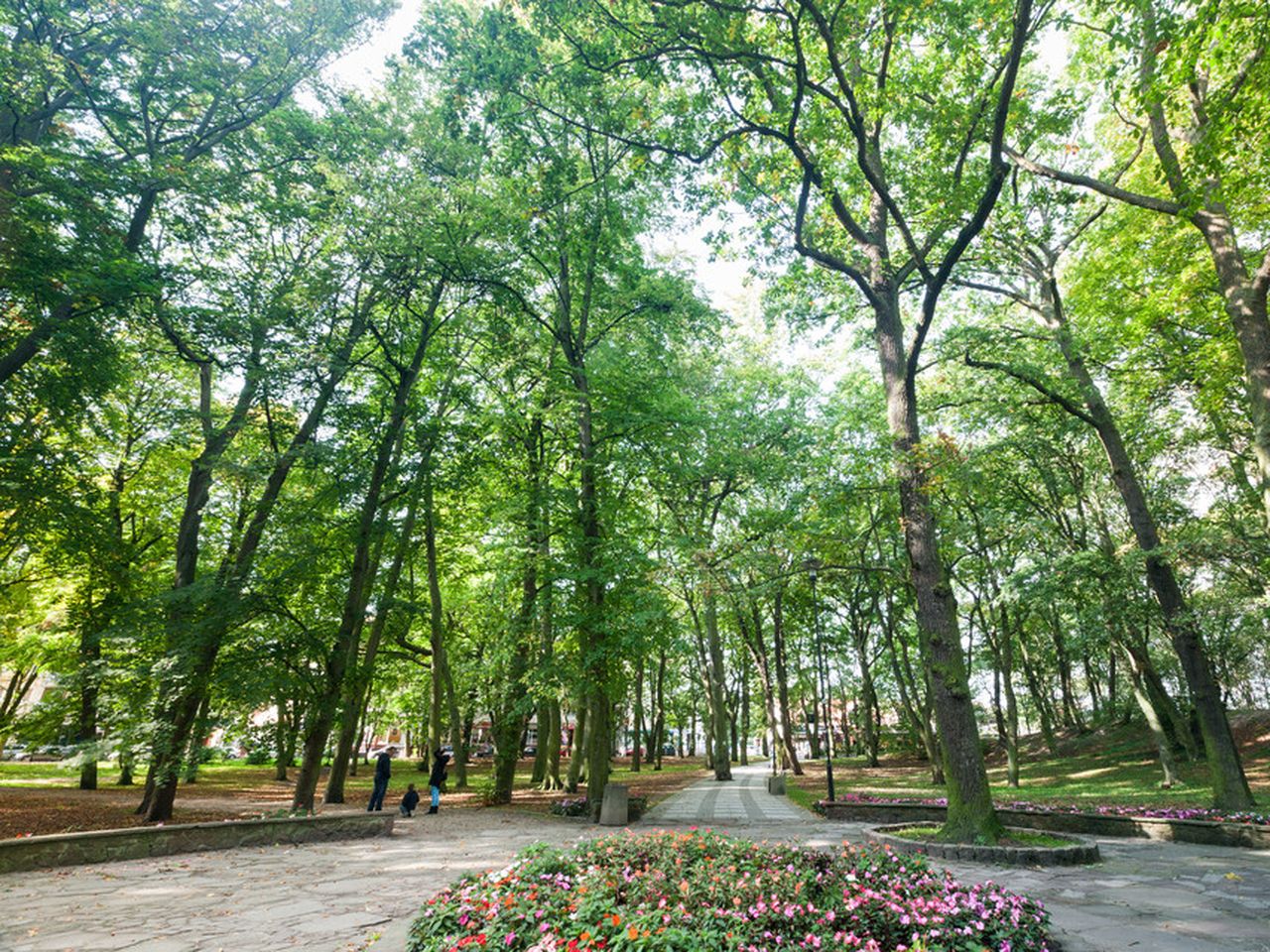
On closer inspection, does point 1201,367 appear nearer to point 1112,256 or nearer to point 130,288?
point 1112,256

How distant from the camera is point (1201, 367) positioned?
13.0 m

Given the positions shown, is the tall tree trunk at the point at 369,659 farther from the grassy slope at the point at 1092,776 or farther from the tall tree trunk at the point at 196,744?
the grassy slope at the point at 1092,776

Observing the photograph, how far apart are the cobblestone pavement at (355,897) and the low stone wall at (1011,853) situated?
0.18 m

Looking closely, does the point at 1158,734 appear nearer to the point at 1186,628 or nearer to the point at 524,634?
the point at 1186,628

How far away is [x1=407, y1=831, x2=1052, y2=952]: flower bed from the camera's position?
11.9ft

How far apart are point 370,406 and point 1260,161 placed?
717 inches

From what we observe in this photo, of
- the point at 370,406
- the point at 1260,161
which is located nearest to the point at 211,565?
the point at 370,406

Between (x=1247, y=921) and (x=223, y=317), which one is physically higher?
(x=223, y=317)

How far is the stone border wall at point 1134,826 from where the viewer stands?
8.30m

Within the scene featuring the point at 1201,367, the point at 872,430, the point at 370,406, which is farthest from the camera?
the point at 872,430

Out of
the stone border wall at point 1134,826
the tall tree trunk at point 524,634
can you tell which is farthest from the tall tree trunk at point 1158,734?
the tall tree trunk at point 524,634

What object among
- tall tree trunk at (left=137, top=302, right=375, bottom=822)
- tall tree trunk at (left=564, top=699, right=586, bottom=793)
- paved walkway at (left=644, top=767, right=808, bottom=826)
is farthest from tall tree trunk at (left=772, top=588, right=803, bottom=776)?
tall tree trunk at (left=137, top=302, right=375, bottom=822)

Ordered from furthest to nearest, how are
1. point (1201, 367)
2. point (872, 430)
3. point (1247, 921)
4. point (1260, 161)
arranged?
point (872, 430) → point (1201, 367) → point (1260, 161) → point (1247, 921)

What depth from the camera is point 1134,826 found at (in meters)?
9.45
